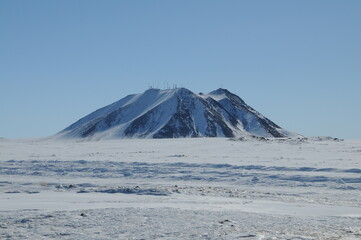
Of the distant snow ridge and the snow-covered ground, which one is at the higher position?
the distant snow ridge

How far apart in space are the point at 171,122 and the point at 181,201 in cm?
15260

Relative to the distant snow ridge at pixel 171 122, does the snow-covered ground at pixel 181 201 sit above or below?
below

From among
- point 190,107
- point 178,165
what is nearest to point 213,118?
point 190,107

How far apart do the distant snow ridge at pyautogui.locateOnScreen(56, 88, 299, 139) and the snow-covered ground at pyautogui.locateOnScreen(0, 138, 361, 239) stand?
123m

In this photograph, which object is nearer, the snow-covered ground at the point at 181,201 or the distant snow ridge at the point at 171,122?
the snow-covered ground at the point at 181,201

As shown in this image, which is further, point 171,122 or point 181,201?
point 171,122

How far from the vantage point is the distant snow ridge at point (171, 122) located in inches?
6658

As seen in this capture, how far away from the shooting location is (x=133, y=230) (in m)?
14.3

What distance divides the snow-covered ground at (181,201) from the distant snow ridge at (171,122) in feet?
405

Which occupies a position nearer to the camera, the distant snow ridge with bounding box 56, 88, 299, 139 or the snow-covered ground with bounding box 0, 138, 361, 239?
the snow-covered ground with bounding box 0, 138, 361, 239

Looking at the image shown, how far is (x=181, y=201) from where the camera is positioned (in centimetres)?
2120

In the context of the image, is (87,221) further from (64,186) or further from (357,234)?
(64,186)

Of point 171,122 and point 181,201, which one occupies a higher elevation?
point 171,122

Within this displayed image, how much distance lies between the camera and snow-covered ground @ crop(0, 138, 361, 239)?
47.1 feet
